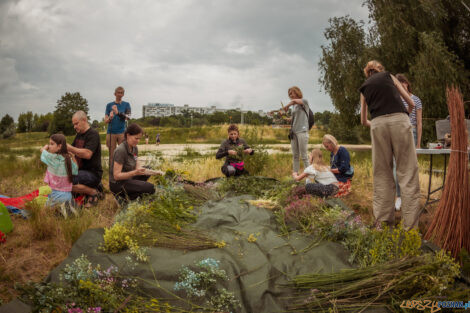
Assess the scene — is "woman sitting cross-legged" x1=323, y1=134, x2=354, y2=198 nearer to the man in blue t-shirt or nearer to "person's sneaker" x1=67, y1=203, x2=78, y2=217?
"person's sneaker" x1=67, y1=203, x2=78, y2=217

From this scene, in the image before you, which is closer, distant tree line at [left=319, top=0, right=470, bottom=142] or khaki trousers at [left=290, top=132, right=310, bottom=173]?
khaki trousers at [left=290, top=132, right=310, bottom=173]

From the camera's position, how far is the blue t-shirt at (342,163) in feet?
15.9

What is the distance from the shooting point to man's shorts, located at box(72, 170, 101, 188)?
445 cm

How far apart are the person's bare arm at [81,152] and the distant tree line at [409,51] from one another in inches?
412

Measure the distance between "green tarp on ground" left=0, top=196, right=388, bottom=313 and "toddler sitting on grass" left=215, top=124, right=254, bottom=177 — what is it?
270cm

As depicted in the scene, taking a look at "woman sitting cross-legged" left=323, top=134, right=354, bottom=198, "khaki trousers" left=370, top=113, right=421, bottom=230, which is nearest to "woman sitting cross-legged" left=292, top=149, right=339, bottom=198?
"woman sitting cross-legged" left=323, top=134, right=354, bottom=198

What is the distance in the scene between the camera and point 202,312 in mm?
2061

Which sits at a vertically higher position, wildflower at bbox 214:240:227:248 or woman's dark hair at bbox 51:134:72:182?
woman's dark hair at bbox 51:134:72:182

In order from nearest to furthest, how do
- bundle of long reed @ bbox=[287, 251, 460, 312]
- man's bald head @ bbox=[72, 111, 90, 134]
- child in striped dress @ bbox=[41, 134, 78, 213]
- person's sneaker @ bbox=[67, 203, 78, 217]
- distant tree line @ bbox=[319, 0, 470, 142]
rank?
bundle of long reed @ bbox=[287, 251, 460, 312] → person's sneaker @ bbox=[67, 203, 78, 217] → child in striped dress @ bbox=[41, 134, 78, 213] → man's bald head @ bbox=[72, 111, 90, 134] → distant tree line @ bbox=[319, 0, 470, 142]

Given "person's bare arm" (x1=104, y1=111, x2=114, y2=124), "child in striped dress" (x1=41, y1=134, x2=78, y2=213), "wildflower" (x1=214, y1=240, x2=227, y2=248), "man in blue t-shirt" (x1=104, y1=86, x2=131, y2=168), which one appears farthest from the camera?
"man in blue t-shirt" (x1=104, y1=86, x2=131, y2=168)

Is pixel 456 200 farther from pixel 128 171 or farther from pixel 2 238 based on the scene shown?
pixel 2 238

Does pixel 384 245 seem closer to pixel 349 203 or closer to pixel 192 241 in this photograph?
pixel 192 241

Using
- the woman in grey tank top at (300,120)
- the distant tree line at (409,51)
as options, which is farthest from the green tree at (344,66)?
the woman in grey tank top at (300,120)

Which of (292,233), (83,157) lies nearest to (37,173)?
(83,157)
